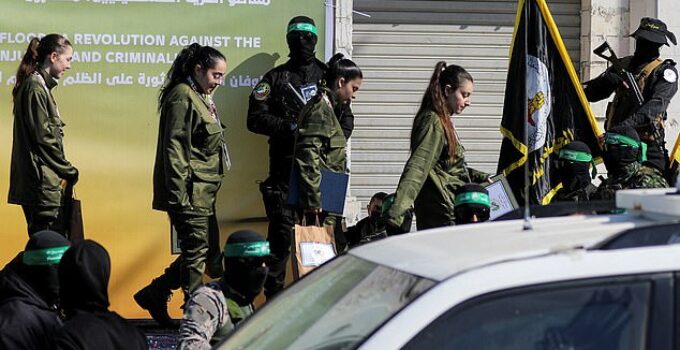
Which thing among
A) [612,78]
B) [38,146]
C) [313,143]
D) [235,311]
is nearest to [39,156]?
[38,146]

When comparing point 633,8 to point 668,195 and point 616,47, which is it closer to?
point 616,47

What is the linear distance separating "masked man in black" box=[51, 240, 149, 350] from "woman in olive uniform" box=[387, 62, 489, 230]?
290cm

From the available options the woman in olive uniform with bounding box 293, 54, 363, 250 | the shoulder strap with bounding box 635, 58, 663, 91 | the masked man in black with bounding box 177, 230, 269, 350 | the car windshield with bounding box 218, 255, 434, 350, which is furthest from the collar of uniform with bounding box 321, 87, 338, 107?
the car windshield with bounding box 218, 255, 434, 350

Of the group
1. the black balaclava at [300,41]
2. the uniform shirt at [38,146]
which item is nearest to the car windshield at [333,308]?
the uniform shirt at [38,146]

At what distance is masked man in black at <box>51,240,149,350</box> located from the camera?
4309 millimetres

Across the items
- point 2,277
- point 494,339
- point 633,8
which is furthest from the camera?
point 633,8

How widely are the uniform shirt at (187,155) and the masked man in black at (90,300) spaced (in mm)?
3065

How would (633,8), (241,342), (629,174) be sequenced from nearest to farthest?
(241,342) < (629,174) < (633,8)

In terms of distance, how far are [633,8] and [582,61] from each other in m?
0.60

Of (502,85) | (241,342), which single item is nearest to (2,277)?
(241,342)

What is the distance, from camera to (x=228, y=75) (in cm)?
870

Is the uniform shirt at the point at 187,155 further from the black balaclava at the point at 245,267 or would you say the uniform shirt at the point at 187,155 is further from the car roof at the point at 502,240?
the car roof at the point at 502,240

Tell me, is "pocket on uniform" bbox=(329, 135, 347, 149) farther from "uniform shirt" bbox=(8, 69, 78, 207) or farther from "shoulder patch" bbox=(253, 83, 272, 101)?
"uniform shirt" bbox=(8, 69, 78, 207)

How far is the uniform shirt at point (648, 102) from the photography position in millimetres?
8148
